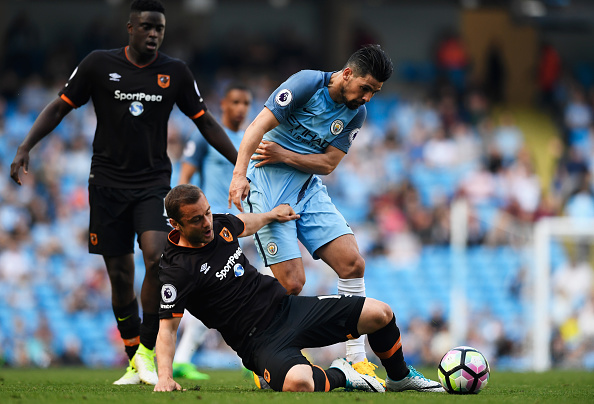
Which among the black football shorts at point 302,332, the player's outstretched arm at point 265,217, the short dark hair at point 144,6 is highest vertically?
the short dark hair at point 144,6

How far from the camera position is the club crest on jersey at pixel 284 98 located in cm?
602

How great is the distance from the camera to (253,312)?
557 cm

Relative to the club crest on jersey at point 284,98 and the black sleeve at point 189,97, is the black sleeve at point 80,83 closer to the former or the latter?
the black sleeve at point 189,97

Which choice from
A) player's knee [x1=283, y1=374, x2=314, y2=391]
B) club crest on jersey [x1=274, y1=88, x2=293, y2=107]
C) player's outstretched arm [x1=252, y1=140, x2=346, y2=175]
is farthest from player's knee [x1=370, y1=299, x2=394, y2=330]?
club crest on jersey [x1=274, y1=88, x2=293, y2=107]

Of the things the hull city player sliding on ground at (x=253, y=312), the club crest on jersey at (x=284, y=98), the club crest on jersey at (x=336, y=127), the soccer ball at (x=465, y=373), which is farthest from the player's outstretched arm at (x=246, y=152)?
the soccer ball at (x=465, y=373)

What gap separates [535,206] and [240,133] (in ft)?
33.3

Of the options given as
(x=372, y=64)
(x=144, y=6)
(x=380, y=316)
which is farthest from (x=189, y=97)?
(x=380, y=316)

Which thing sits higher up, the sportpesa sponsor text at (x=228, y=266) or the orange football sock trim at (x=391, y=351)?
the sportpesa sponsor text at (x=228, y=266)

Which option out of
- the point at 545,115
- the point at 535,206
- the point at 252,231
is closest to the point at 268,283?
the point at 252,231

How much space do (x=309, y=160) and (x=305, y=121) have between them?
30 centimetres

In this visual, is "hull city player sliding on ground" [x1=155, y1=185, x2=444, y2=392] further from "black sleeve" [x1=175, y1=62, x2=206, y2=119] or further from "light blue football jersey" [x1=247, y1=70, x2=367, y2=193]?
"black sleeve" [x1=175, y1=62, x2=206, y2=119]

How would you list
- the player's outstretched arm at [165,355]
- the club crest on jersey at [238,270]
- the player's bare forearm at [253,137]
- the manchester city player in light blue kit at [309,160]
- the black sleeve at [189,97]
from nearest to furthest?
the player's outstretched arm at [165,355] < the club crest on jersey at [238,270] < the player's bare forearm at [253,137] < the manchester city player in light blue kit at [309,160] < the black sleeve at [189,97]

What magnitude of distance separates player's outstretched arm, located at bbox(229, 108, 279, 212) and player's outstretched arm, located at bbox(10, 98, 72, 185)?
1616mm

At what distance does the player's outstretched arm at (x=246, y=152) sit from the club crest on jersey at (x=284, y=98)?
10 cm
